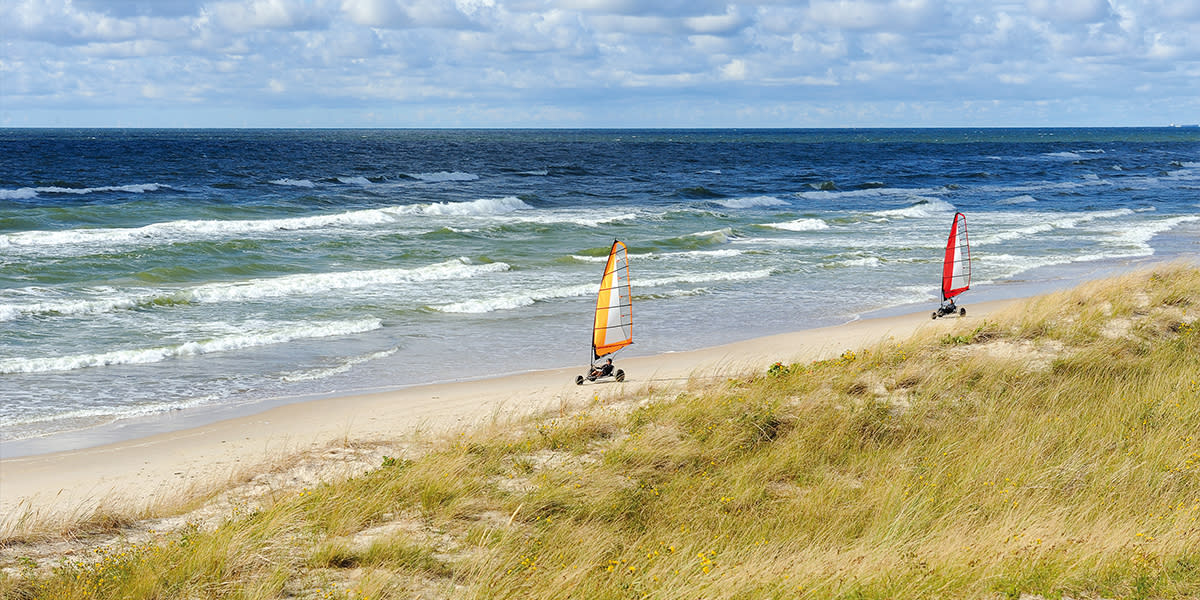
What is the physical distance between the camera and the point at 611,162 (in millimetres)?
92500

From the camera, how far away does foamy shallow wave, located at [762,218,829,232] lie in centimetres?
3944

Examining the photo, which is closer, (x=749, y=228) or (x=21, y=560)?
(x=21, y=560)

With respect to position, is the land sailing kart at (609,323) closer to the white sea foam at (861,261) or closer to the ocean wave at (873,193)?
the white sea foam at (861,261)

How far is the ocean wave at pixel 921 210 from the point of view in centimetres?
4600

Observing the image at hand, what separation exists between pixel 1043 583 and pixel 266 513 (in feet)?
17.4

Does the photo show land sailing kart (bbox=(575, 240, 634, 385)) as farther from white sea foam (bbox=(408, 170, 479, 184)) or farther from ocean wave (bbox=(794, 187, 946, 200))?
white sea foam (bbox=(408, 170, 479, 184))

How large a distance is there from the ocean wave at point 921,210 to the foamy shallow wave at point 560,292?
21.7 m

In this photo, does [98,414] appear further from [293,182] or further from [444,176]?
[444,176]

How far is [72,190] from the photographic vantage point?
50469 mm

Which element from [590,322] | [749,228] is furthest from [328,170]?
[590,322]

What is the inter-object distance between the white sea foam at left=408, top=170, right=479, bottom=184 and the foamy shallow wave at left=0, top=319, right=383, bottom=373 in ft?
162

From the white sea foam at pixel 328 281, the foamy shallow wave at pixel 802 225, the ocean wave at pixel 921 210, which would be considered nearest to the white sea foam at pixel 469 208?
the foamy shallow wave at pixel 802 225

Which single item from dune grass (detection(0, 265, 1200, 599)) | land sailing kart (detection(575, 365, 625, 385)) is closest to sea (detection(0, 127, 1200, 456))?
land sailing kart (detection(575, 365, 625, 385))

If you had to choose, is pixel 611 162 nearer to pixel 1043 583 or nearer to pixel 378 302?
pixel 378 302
